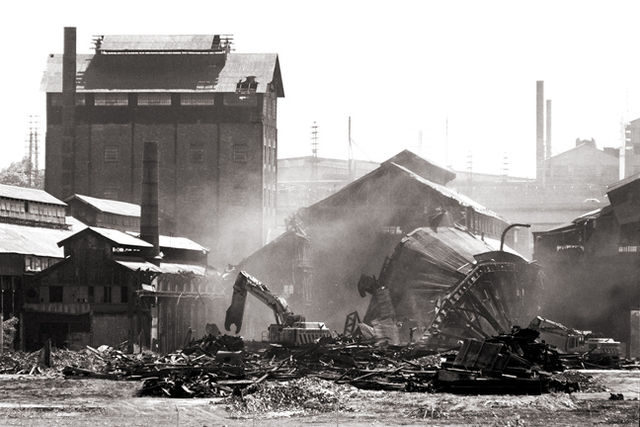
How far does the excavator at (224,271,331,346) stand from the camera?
54656mm

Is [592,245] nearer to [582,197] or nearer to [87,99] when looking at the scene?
[87,99]

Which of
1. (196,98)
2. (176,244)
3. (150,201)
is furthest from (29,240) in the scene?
(196,98)

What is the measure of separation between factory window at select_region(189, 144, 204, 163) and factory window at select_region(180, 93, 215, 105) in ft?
11.0

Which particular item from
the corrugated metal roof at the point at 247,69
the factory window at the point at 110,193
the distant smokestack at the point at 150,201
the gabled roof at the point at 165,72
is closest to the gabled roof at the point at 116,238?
the distant smokestack at the point at 150,201

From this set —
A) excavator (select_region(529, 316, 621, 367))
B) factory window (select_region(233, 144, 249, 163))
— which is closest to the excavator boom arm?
excavator (select_region(529, 316, 621, 367))

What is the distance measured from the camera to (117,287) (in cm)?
6153

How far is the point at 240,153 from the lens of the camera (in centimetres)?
9556

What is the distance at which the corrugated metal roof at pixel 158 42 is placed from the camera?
3898 inches

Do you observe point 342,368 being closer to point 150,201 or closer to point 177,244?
point 150,201

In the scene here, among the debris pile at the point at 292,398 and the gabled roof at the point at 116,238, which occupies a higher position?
the gabled roof at the point at 116,238

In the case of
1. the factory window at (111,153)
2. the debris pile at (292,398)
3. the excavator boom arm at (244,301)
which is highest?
the factory window at (111,153)

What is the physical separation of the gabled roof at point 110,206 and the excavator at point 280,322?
23448mm

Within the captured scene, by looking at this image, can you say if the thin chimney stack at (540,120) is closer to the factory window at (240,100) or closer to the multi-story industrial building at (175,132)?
the multi-story industrial building at (175,132)

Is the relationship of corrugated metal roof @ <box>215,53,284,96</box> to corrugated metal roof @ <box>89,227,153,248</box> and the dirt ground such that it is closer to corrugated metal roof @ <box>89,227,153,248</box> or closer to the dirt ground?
corrugated metal roof @ <box>89,227,153,248</box>
